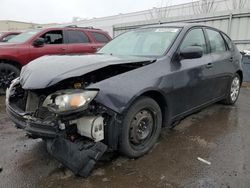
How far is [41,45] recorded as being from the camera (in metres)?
6.95

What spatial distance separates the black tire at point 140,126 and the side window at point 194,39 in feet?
3.66

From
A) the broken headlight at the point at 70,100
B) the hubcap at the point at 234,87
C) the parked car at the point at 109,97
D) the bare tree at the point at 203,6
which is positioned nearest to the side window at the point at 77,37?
the parked car at the point at 109,97

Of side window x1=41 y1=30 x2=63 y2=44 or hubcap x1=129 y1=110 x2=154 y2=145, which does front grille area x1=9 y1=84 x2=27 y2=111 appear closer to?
hubcap x1=129 y1=110 x2=154 y2=145

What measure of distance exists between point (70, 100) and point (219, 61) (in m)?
3.06

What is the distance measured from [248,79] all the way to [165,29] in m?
5.67

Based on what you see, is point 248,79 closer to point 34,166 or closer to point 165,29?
point 165,29

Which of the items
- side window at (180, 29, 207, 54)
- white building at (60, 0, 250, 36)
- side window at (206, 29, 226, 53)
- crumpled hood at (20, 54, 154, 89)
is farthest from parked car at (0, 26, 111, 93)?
white building at (60, 0, 250, 36)

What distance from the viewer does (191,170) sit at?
288cm

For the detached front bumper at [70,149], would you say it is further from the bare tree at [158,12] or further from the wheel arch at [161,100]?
A: the bare tree at [158,12]

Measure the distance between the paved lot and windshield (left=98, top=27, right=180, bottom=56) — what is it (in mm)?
1271

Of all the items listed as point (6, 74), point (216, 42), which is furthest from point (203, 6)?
point (6, 74)

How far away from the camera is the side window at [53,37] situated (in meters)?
7.33

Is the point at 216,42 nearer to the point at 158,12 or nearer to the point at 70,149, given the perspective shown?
the point at 70,149

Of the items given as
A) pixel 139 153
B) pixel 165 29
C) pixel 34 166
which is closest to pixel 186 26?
pixel 165 29
